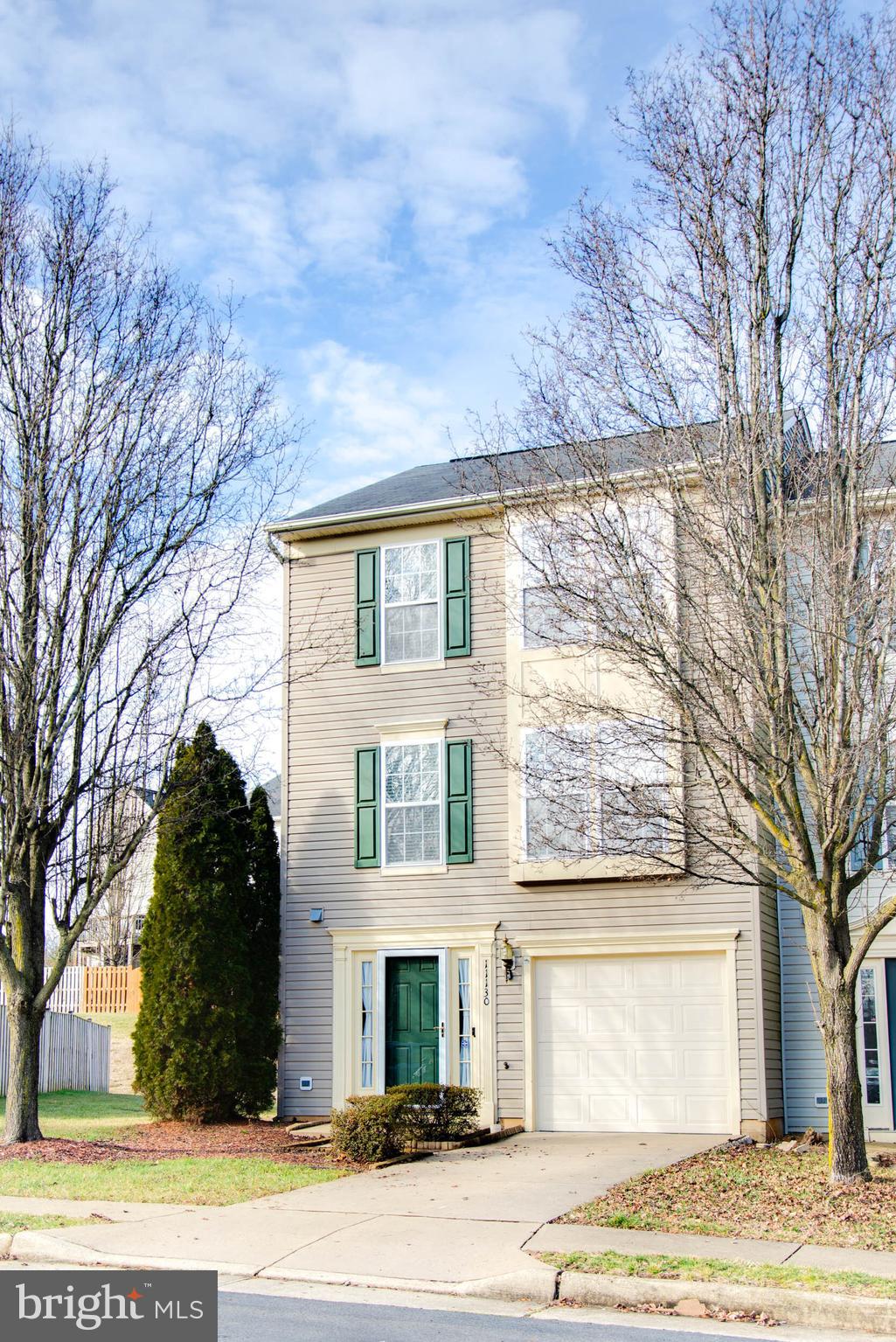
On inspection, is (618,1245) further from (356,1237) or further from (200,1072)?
(200,1072)

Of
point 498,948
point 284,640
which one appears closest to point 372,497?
point 284,640

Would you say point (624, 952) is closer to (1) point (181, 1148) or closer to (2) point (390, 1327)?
(1) point (181, 1148)

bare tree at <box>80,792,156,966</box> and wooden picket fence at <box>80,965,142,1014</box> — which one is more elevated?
bare tree at <box>80,792,156,966</box>

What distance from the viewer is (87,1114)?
61.1 feet

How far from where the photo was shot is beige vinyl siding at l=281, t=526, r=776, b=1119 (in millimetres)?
15562

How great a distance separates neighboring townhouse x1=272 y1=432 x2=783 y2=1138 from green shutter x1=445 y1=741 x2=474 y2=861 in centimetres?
2

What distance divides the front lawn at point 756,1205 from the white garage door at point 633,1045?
3307mm

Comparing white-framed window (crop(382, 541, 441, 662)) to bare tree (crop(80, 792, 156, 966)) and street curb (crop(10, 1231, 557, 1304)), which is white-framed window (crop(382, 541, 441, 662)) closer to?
street curb (crop(10, 1231, 557, 1304))

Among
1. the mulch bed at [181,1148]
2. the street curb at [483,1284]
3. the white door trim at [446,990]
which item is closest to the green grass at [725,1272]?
the street curb at [483,1284]

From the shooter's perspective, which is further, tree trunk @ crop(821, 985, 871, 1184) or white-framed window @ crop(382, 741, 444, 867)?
white-framed window @ crop(382, 741, 444, 867)

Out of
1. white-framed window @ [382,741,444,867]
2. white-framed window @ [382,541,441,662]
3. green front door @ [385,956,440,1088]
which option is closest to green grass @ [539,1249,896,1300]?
green front door @ [385,956,440,1088]

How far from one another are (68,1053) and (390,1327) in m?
17.2

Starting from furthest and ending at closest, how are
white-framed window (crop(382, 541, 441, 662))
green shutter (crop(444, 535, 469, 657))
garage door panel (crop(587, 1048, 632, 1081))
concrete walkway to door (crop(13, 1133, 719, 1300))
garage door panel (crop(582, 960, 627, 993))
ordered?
1. white-framed window (crop(382, 541, 441, 662))
2. green shutter (crop(444, 535, 469, 657))
3. garage door panel (crop(582, 960, 627, 993))
4. garage door panel (crop(587, 1048, 632, 1081))
5. concrete walkway to door (crop(13, 1133, 719, 1300))

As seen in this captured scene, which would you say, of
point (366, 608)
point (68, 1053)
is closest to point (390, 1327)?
point (366, 608)
